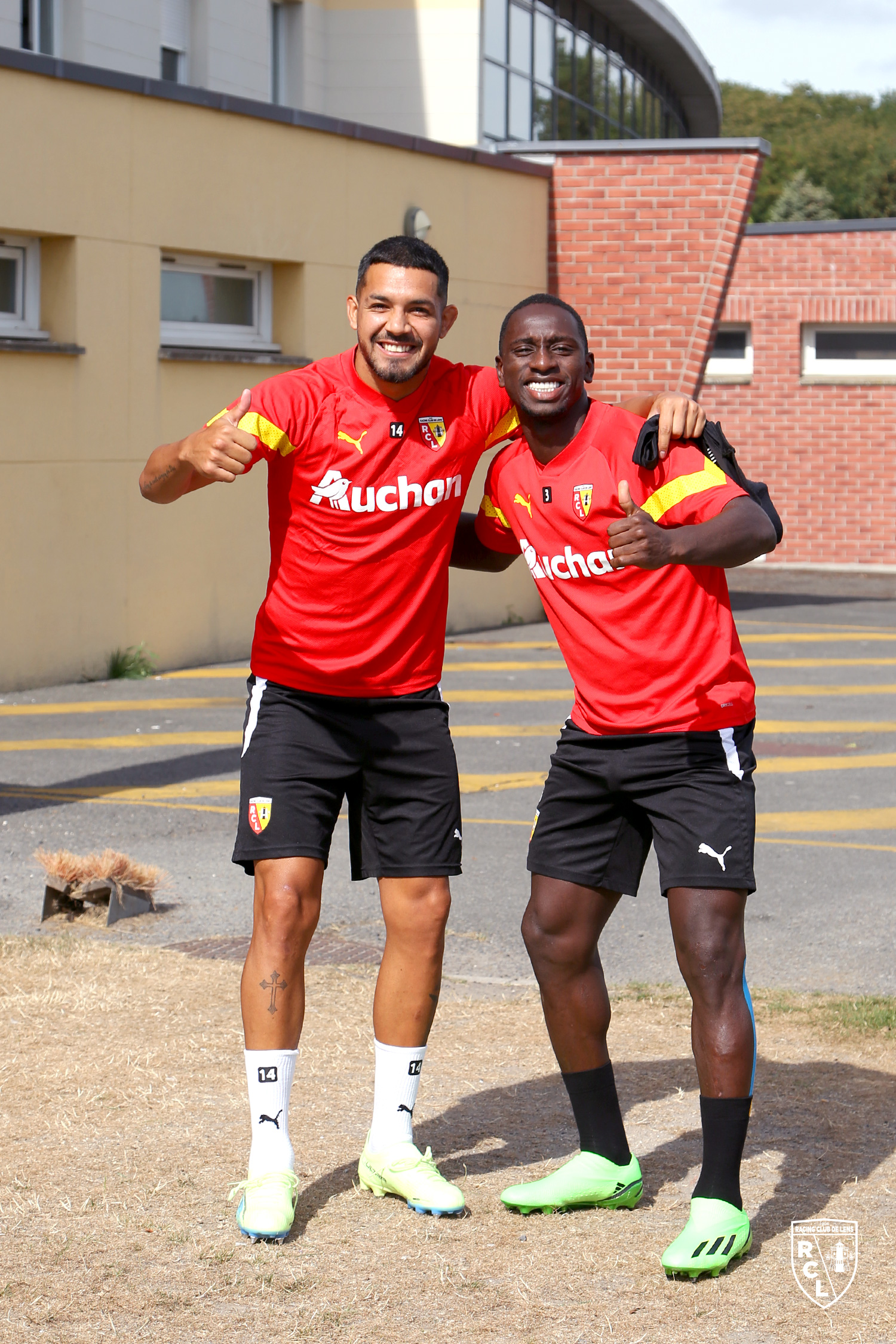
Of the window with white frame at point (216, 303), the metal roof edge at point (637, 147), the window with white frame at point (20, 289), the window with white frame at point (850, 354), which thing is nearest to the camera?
the window with white frame at point (20, 289)

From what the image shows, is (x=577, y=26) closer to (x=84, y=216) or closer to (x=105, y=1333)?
(x=84, y=216)

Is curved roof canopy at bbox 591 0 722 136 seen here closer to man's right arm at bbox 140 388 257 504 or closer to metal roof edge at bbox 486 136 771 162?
metal roof edge at bbox 486 136 771 162

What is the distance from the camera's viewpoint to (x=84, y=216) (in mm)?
13023

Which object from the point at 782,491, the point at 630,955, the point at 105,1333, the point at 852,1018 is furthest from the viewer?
the point at 782,491

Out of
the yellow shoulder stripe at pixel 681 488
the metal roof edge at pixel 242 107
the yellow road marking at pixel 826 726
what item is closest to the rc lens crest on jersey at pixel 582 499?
the yellow shoulder stripe at pixel 681 488

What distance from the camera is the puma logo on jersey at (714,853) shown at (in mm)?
3596

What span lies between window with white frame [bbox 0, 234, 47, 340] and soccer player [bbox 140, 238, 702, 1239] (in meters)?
9.52

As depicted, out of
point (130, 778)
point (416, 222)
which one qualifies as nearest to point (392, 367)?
point (130, 778)

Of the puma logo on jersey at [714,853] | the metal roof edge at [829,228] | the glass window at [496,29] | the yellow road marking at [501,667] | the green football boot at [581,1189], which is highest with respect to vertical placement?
the glass window at [496,29]

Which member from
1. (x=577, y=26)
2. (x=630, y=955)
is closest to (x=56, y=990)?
(x=630, y=955)

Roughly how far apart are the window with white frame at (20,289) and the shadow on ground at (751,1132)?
31.4ft

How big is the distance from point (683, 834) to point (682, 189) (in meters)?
14.8

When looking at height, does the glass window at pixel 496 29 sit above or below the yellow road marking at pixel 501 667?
above

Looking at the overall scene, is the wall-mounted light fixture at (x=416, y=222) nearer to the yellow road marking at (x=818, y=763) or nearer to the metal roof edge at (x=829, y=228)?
the yellow road marking at (x=818, y=763)
